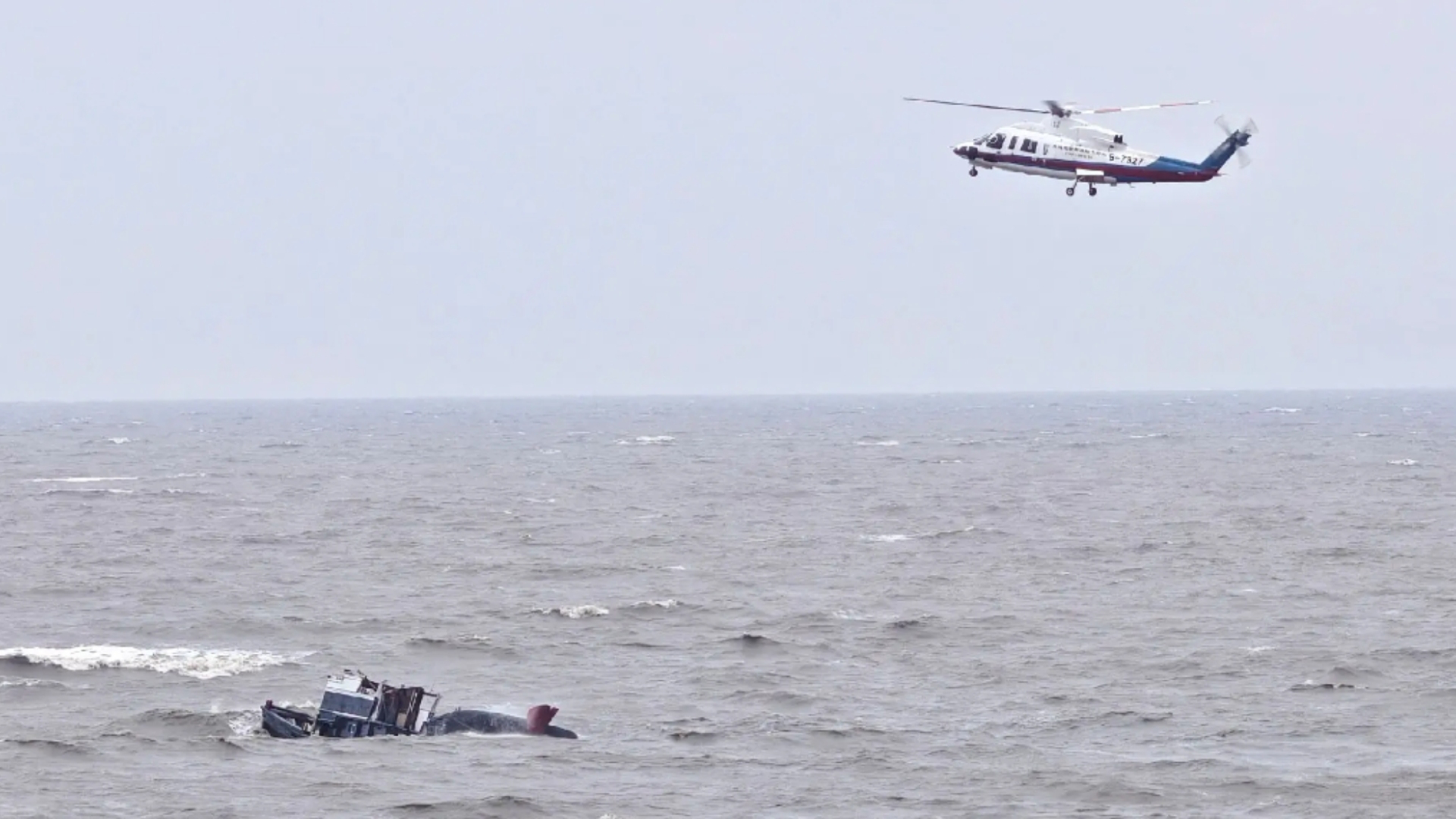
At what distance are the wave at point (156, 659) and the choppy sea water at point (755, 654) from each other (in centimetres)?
20

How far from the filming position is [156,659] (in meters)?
62.0

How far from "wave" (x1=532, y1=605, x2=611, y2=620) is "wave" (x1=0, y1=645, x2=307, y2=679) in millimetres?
12218

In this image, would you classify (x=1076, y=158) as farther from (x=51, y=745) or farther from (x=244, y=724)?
(x=51, y=745)

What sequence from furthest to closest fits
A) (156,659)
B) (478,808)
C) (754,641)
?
(754,641), (156,659), (478,808)

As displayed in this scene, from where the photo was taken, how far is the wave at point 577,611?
7244 centimetres

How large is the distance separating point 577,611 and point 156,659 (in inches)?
653

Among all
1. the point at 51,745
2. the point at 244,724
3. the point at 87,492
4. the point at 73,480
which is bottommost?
the point at 51,745

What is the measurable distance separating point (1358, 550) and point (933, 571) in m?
21.5

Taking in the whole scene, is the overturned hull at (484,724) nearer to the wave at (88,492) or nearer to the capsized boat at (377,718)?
the capsized boat at (377,718)

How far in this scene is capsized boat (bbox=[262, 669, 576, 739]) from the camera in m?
51.1

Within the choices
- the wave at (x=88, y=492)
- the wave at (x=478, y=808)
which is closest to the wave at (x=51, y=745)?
the wave at (x=478, y=808)

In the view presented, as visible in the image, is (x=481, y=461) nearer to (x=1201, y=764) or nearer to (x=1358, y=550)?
(x=1358, y=550)

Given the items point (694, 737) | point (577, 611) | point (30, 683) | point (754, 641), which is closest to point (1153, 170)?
point (754, 641)

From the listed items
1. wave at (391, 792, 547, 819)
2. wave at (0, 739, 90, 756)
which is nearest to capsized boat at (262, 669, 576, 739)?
wave at (0, 739, 90, 756)
